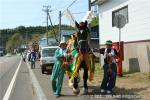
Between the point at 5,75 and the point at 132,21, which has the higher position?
the point at 132,21

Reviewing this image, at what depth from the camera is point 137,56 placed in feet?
70.2

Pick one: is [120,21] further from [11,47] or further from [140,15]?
[11,47]

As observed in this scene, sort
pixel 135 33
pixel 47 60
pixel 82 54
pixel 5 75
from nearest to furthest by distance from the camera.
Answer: pixel 82 54, pixel 135 33, pixel 5 75, pixel 47 60

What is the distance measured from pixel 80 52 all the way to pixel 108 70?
1.19m

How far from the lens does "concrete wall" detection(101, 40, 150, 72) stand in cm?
2002

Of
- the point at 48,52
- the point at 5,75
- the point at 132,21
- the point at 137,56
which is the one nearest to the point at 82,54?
the point at 137,56

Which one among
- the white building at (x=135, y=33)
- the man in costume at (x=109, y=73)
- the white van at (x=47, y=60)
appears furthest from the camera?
the white van at (x=47, y=60)

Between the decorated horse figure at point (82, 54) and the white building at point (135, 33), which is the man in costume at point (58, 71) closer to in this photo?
the decorated horse figure at point (82, 54)

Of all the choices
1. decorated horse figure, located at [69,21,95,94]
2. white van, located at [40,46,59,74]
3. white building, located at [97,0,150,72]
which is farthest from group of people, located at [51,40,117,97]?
white van, located at [40,46,59,74]

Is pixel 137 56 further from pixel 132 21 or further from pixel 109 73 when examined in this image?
pixel 109 73

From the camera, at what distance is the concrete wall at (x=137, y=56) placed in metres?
20.0

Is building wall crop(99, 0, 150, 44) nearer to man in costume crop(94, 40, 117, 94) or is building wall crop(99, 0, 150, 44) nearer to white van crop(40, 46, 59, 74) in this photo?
white van crop(40, 46, 59, 74)

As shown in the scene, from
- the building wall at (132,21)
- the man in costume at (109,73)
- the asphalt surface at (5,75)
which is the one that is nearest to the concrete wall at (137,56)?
the building wall at (132,21)

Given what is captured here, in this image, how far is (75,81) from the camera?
14648 mm
